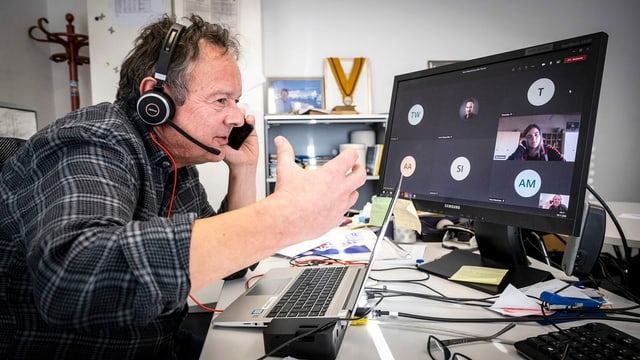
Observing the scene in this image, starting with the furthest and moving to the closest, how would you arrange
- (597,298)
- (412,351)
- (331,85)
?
1. (331,85)
2. (597,298)
3. (412,351)

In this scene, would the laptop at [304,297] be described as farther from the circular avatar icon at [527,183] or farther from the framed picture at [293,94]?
the framed picture at [293,94]

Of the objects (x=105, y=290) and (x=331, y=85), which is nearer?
(x=105, y=290)

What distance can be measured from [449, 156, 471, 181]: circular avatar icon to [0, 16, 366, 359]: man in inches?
15.7

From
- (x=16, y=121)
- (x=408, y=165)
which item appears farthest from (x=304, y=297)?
(x=16, y=121)

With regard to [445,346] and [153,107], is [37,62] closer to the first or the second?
[153,107]

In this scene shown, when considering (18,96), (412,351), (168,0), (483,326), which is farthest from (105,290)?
(18,96)

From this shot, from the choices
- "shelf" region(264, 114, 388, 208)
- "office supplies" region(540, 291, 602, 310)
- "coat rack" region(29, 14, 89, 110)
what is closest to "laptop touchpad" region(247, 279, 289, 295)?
"office supplies" region(540, 291, 602, 310)

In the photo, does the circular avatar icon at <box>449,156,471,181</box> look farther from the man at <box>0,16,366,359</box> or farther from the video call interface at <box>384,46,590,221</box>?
the man at <box>0,16,366,359</box>

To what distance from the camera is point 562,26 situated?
3066 millimetres

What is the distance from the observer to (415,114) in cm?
96

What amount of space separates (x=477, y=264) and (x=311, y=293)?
0.45 metres

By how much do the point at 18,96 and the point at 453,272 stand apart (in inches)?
107

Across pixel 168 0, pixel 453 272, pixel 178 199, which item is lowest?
pixel 453 272

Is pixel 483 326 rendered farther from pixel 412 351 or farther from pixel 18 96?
pixel 18 96
